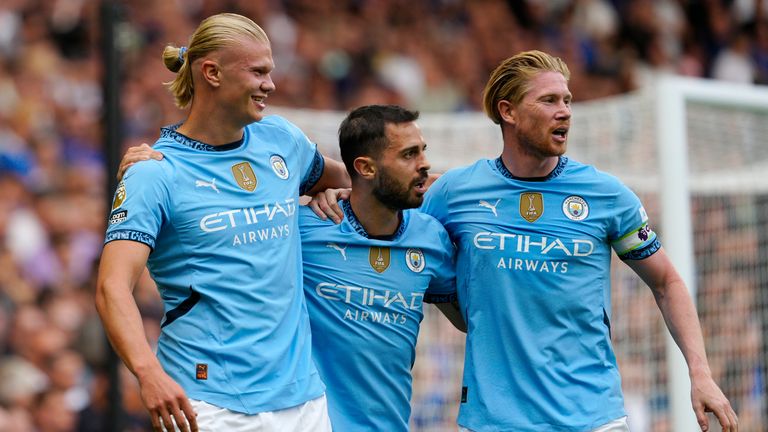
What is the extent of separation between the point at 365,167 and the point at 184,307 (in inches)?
41.6

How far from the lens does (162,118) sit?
11.2 meters

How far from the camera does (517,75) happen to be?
18.1 ft

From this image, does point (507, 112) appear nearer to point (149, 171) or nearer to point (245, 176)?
point (245, 176)

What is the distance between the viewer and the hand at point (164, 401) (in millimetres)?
4355

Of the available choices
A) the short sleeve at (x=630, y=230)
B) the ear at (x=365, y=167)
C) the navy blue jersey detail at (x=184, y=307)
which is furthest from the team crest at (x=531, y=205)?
the navy blue jersey detail at (x=184, y=307)

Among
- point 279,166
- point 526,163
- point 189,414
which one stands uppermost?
point 526,163

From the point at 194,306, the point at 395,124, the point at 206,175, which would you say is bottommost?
the point at 194,306

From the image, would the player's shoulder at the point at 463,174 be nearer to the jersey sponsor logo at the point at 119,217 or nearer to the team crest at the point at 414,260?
the team crest at the point at 414,260

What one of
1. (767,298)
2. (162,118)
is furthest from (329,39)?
(767,298)

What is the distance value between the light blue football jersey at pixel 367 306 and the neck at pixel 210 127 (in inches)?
24.4

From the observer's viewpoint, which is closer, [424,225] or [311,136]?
[424,225]

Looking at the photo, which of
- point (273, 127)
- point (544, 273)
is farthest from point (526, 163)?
point (273, 127)

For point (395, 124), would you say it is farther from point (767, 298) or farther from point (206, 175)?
point (767, 298)

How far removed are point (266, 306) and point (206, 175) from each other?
527 millimetres
